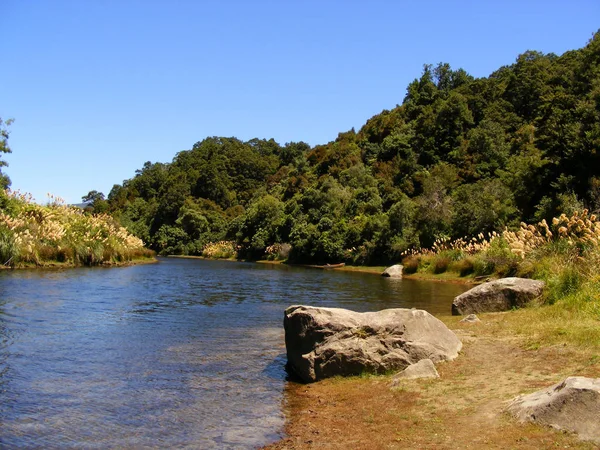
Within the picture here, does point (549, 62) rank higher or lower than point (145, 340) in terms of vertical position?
higher

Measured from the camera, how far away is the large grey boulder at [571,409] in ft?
21.5

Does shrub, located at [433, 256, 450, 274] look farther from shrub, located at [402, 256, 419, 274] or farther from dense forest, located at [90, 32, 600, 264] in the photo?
dense forest, located at [90, 32, 600, 264]

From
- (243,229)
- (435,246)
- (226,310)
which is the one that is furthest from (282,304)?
(243,229)

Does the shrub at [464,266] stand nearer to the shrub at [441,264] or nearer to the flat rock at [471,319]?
the shrub at [441,264]

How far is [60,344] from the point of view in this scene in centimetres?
1425

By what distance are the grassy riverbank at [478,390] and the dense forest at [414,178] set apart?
19995 millimetres

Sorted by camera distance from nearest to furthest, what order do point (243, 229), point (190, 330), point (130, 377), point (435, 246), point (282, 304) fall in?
point (130, 377) → point (190, 330) → point (282, 304) → point (435, 246) → point (243, 229)

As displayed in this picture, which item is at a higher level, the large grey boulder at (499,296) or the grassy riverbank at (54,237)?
the grassy riverbank at (54,237)

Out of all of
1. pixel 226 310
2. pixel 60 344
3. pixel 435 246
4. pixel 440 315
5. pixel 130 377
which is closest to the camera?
pixel 130 377

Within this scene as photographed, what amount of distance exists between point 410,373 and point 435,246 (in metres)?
35.7

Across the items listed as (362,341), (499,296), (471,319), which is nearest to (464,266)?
(499,296)

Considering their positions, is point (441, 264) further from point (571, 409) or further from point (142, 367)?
point (571, 409)

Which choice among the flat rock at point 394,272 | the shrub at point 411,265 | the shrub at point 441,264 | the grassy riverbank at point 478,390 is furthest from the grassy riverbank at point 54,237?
the grassy riverbank at point 478,390

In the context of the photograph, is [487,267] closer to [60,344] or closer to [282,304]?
[282,304]
